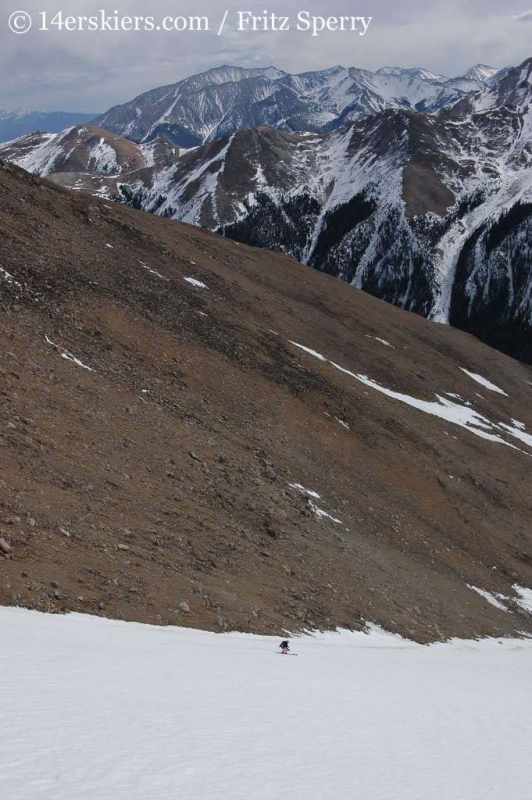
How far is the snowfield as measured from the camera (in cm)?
650

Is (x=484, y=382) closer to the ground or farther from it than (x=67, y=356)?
farther from it

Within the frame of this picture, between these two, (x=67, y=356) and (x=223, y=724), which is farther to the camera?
(x=67, y=356)

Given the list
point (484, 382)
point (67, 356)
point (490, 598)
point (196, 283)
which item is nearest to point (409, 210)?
point (484, 382)

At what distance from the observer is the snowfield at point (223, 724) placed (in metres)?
6.50

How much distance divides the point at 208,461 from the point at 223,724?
58.2 ft

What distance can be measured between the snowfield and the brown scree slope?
3146 millimetres

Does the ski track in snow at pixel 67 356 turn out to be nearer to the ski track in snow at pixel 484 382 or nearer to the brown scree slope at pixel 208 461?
the brown scree slope at pixel 208 461

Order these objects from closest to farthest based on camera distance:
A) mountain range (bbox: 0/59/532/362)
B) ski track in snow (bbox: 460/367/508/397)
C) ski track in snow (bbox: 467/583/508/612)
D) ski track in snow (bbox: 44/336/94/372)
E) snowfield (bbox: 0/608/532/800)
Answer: snowfield (bbox: 0/608/532/800) < ski track in snow (bbox: 44/336/94/372) < ski track in snow (bbox: 467/583/508/612) < ski track in snow (bbox: 460/367/508/397) < mountain range (bbox: 0/59/532/362)

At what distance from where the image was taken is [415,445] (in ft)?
136

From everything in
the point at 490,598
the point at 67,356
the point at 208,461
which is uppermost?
the point at 67,356

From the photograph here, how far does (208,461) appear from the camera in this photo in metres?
26.3

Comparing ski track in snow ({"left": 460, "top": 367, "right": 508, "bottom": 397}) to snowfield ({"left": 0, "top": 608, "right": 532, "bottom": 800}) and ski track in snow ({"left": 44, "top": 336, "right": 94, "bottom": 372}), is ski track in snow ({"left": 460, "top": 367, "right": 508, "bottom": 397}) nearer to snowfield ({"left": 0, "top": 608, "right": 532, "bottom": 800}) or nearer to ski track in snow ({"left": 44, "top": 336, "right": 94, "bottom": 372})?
ski track in snow ({"left": 44, "top": 336, "right": 94, "bottom": 372})

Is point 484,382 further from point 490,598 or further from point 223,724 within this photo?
point 223,724

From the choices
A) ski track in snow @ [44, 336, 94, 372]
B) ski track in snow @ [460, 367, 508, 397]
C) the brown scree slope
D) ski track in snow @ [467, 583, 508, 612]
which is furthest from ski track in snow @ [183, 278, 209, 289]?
ski track in snow @ [460, 367, 508, 397]
